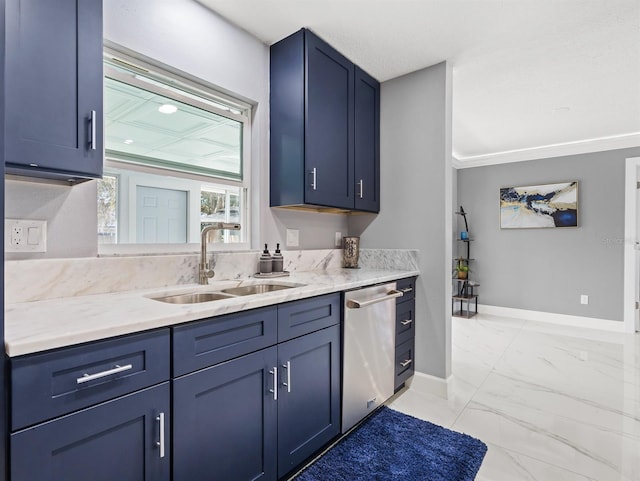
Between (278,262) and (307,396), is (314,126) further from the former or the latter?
(307,396)

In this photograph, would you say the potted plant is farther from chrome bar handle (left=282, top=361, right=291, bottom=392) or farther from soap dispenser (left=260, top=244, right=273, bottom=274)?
chrome bar handle (left=282, top=361, right=291, bottom=392)

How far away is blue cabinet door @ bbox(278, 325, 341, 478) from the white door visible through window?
1019mm

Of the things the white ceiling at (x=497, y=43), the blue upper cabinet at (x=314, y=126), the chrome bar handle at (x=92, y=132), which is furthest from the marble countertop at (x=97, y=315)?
the white ceiling at (x=497, y=43)

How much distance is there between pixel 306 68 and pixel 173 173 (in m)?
1.05

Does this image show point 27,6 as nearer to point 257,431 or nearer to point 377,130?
point 257,431

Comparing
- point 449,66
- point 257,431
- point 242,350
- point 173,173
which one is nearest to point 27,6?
point 173,173

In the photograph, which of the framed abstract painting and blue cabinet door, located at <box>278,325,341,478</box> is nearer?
blue cabinet door, located at <box>278,325,341,478</box>

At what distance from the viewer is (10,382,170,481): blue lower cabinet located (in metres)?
0.83

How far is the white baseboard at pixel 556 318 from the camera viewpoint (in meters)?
4.28

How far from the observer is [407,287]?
99.1 inches

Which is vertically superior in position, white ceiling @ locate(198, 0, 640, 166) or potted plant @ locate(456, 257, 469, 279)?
white ceiling @ locate(198, 0, 640, 166)

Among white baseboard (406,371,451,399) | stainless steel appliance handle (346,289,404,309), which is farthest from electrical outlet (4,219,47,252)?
white baseboard (406,371,451,399)

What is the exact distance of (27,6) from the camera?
3.71ft

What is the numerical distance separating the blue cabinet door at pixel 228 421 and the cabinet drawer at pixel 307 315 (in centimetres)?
12
